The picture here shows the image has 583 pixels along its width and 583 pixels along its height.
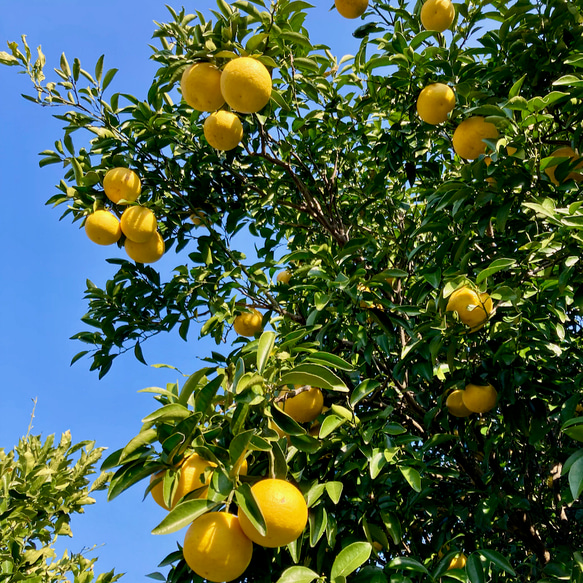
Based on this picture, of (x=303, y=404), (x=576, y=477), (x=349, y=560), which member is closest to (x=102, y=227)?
(x=303, y=404)

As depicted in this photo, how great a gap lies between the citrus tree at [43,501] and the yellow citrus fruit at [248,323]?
1.34 metres

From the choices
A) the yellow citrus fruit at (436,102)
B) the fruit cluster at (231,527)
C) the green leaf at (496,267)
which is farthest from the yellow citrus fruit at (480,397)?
the yellow citrus fruit at (436,102)

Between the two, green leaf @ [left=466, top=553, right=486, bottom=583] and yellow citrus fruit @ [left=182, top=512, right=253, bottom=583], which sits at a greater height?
yellow citrus fruit @ [left=182, top=512, right=253, bottom=583]

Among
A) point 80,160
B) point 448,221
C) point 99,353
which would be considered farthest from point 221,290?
point 448,221

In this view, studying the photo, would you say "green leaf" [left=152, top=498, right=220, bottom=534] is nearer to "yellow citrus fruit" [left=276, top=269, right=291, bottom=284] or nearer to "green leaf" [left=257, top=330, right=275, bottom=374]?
"green leaf" [left=257, top=330, right=275, bottom=374]

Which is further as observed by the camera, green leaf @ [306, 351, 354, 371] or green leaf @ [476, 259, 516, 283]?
green leaf @ [476, 259, 516, 283]

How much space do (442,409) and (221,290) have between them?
54.9 inches

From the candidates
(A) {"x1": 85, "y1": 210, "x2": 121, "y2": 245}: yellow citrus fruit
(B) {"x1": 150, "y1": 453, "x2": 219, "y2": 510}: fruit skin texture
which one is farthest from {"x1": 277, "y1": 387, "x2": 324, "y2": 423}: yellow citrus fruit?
(A) {"x1": 85, "y1": 210, "x2": 121, "y2": 245}: yellow citrus fruit

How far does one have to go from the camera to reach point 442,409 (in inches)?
107

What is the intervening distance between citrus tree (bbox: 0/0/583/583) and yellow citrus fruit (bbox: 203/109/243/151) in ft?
0.04

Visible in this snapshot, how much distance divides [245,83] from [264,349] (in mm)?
1172

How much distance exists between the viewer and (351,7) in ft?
A: 9.96

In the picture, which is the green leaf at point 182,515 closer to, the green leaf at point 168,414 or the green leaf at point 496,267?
the green leaf at point 168,414

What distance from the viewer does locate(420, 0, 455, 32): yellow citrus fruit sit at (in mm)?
2773
